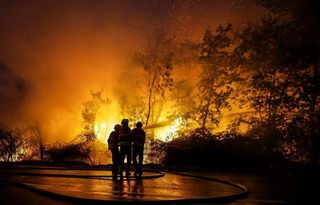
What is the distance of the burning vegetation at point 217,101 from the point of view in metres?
22.2

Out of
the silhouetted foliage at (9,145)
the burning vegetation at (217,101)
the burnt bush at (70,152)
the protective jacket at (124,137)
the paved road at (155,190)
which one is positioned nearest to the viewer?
the paved road at (155,190)

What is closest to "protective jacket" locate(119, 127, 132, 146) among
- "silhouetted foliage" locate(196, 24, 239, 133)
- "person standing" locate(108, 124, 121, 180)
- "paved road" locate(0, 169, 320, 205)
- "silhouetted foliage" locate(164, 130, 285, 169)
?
"person standing" locate(108, 124, 121, 180)

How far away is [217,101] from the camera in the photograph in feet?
86.8

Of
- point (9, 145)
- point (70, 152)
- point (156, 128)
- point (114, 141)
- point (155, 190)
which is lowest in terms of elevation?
point (155, 190)

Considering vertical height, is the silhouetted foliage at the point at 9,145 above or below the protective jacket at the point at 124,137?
above

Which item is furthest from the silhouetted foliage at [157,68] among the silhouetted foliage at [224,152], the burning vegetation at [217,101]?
the silhouetted foliage at [224,152]

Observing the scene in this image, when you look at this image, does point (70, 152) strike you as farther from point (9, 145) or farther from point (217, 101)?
point (217, 101)

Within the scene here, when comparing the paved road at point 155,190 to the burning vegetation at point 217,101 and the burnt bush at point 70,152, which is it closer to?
the burning vegetation at point 217,101

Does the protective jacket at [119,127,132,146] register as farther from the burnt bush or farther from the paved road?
the burnt bush

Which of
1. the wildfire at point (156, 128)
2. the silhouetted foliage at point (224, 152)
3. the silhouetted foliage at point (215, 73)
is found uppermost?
the silhouetted foliage at point (215, 73)

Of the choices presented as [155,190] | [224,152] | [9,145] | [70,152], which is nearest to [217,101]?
[224,152]

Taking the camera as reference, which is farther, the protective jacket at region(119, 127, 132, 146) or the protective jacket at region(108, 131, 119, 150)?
the protective jacket at region(108, 131, 119, 150)

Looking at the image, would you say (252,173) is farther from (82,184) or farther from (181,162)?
(82,184)

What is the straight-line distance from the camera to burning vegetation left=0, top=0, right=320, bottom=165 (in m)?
22.2
